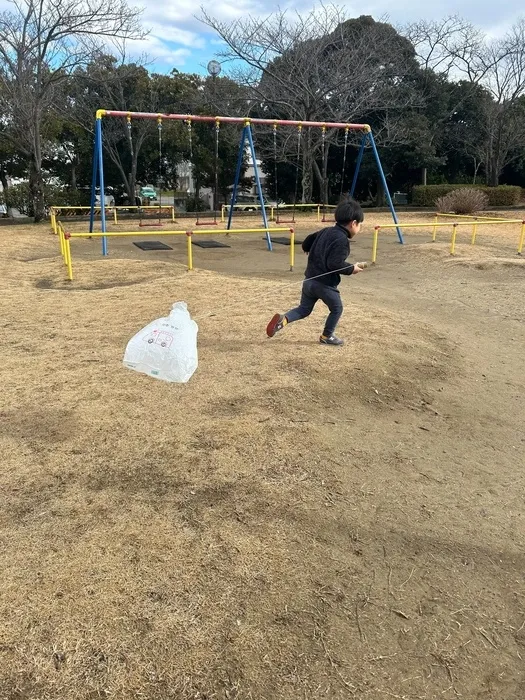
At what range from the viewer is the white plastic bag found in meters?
3.54

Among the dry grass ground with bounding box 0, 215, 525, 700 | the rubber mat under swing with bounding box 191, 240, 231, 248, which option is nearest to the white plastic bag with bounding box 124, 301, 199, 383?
the dry grass ground with bounding box 0, 215, 525, 700

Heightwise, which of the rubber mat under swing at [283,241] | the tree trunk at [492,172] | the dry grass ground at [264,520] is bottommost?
the dry grass ground at [264,520]

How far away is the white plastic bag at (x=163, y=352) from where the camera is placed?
3.54 metres

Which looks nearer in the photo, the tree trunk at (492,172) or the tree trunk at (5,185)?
the tree trunk at (5,185)

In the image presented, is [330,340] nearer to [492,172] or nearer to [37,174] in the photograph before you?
[37,174]

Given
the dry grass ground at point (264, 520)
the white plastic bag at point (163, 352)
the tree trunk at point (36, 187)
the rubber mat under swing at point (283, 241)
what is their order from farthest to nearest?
the tree trunk at point (36, 187)
the rubber mat under swing at point (283, 241)
the white plastic bag at point (163, 352)
the dry grass ground at point (264, 520)

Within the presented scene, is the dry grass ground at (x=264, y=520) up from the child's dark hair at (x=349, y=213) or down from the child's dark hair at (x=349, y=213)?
down

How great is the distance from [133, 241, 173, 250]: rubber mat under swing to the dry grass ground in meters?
7.36

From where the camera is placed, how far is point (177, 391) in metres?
3.77

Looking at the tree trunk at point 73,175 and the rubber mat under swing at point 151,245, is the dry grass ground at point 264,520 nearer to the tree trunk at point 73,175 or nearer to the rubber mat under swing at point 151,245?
the rubber mat under swing at point 151,245

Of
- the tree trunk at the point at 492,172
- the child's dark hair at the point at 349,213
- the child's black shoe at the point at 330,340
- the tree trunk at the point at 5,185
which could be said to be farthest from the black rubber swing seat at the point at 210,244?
the tree trunk at the point at 492,172

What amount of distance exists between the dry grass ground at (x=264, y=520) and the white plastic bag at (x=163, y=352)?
209 mm

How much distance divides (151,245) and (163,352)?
9.75 m

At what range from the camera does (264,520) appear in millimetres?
2410
